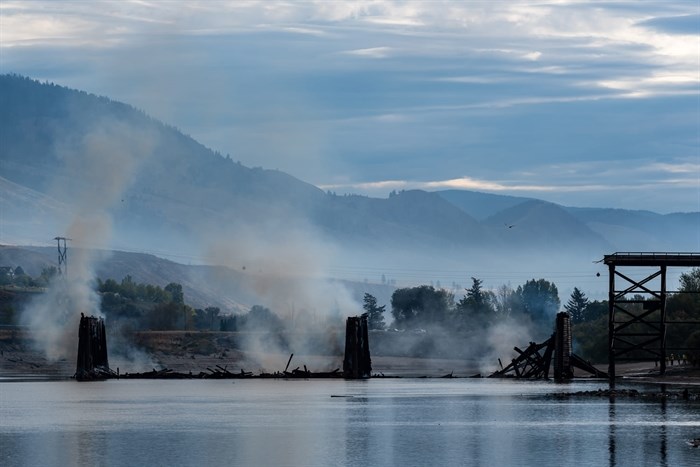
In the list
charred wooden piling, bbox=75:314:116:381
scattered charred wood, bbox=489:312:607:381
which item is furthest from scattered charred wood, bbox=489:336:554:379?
charred wooden piling, bbox=75:314:116:381

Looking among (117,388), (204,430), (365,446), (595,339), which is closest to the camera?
(365,446)

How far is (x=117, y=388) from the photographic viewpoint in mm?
135625

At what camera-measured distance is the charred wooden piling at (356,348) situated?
5595 inches

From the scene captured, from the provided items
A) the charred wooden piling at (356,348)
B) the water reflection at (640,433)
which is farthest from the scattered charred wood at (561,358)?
the water reflection at (640,433)

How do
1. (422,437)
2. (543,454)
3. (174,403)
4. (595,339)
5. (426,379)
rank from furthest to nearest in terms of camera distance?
1. (595,339)
2. (426,379)
3. (174,403)
4. (422,437)
5. (543,454)

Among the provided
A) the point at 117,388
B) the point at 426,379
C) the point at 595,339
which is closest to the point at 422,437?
the point at 117,388

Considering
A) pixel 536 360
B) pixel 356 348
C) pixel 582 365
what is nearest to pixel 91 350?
pixel 356 348

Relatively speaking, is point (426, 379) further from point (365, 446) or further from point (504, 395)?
point (365, 446)

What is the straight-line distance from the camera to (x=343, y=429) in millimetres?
83250

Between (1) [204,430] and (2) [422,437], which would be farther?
(1) [204,430]

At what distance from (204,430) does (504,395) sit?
3874cm

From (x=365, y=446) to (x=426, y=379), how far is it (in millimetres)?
89588

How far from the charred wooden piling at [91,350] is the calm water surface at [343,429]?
1658 centimetres

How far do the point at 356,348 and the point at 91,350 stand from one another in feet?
83.3
